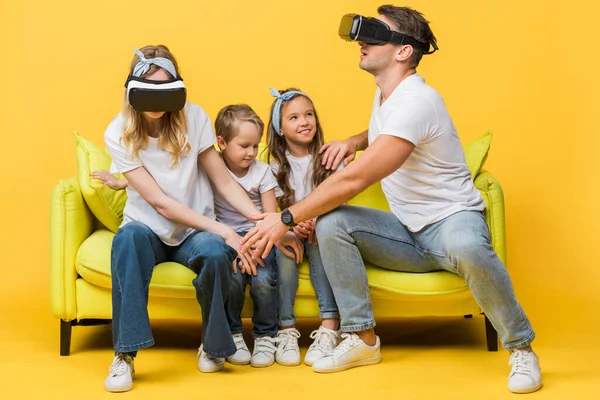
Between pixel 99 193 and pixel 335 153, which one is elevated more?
pixel 335 153

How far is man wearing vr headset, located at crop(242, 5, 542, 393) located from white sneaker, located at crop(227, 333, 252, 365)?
298mm

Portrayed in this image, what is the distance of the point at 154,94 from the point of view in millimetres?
4035

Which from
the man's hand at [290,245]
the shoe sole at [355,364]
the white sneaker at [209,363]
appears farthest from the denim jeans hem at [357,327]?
the white sneaker at [209,363]

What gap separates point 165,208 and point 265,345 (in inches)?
26.2

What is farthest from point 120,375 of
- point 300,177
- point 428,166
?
point 428,166

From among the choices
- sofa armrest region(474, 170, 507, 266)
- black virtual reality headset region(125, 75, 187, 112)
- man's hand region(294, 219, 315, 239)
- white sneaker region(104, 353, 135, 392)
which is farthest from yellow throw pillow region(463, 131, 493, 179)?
white sneaker region(104, 353, 135, 392)

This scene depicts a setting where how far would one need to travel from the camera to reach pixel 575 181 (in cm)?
566

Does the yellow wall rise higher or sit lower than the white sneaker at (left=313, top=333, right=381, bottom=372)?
higher

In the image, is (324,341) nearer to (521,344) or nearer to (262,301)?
(262,301)

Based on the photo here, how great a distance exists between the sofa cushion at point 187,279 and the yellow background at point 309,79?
56.0 inches

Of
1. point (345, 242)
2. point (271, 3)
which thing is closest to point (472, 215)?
point (345, 242)

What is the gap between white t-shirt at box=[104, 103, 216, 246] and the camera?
424cm

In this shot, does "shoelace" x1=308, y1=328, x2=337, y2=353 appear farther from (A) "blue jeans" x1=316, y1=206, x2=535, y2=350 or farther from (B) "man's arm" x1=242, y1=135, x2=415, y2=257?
(B) "man's arm" x1=242, y1=135, x2=415, y2=257

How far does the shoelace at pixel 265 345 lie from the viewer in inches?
168
